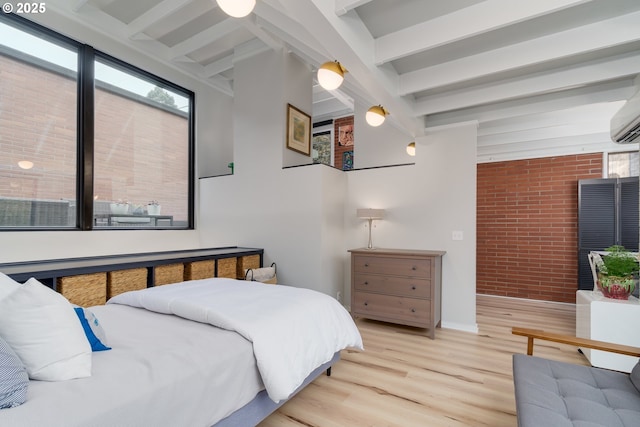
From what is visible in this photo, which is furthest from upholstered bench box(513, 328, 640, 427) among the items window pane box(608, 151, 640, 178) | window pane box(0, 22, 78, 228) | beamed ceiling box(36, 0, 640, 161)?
window pane box(608, 151, 640, 178)

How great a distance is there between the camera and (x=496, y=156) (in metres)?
5.38

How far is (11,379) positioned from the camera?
3.28ft

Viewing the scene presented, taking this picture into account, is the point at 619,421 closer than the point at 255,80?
Yes

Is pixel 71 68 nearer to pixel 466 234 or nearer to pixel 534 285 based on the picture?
pixel 466 234

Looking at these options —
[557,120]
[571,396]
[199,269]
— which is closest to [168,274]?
[199,269]

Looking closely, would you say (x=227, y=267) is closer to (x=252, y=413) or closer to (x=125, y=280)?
(x=125, y=280)

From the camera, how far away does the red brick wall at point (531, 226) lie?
15.9 ft

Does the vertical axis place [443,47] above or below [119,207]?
above

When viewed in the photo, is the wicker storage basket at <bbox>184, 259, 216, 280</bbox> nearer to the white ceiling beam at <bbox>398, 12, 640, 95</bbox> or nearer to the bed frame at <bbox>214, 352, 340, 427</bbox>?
the bed frame at <bbox>214, 352, 340, 427</bbox>

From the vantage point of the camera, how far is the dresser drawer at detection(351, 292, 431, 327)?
3350 mm

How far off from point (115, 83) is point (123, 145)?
738 millimetres

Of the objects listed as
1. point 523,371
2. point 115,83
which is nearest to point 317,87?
point 115,83

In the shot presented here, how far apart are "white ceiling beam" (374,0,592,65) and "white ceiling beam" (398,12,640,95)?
1.77 ft

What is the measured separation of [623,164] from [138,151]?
686 cm
